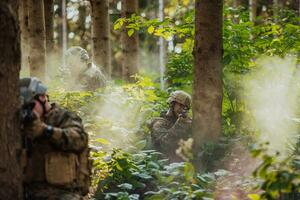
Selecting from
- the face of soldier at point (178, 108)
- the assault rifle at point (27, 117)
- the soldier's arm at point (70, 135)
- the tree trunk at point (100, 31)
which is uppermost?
the tree trunk at point (100, 31)

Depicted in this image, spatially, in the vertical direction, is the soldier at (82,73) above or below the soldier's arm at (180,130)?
above

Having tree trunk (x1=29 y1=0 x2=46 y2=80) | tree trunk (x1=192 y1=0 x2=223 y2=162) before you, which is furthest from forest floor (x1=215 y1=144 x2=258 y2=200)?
tree trunk (x1=29 y1=0 x2=46 y2=80)

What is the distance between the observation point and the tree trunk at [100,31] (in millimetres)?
12484

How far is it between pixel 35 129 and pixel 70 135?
15.9 inches

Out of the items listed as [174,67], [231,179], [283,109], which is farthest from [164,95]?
[231,179]

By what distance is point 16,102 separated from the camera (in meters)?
5.21

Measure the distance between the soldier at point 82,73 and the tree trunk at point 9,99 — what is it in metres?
6.36

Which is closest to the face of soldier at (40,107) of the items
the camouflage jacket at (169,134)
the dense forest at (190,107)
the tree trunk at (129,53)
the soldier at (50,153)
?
the soldier at (50,153)

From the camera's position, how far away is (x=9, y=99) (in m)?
5.14

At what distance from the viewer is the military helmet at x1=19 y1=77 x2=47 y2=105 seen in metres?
5.70

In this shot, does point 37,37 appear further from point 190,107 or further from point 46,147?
point 46,147

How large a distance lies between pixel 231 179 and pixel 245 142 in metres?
1.23

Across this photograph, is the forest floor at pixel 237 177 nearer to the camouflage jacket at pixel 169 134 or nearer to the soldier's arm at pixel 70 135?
the camouflage jacket at pixel 169 134

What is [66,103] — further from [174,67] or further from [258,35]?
[258,35]
